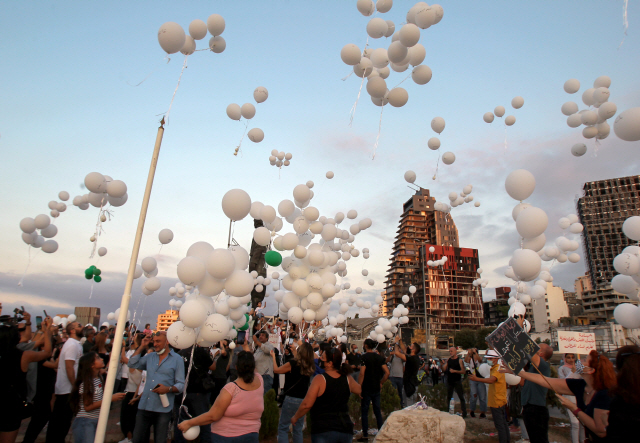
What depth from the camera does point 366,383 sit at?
5.94 meters

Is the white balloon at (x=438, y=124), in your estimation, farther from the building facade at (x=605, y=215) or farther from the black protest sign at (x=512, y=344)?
the building facade at (x=605, y=215)

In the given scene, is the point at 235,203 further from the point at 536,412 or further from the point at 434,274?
the point at 434,274

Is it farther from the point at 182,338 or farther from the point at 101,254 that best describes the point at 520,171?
the point at 101,254

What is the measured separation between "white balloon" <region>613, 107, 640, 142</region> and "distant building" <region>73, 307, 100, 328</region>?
12975mm

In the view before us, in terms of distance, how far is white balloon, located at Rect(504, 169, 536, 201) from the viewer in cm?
504

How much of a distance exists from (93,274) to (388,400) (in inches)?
298

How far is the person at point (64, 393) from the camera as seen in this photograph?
11.7ft

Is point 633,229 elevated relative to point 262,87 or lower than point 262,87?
lower

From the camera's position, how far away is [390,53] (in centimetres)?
475

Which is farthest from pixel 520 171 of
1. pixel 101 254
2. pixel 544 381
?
pixel 101 254

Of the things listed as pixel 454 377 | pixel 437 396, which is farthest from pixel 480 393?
pixel 437 396

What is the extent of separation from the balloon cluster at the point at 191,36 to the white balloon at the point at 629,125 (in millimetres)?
5304

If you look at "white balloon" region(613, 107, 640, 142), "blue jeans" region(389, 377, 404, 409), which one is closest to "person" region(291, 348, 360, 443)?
"white balloon" region(613, 107, 640, 142)

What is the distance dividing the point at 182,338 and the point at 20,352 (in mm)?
1436
